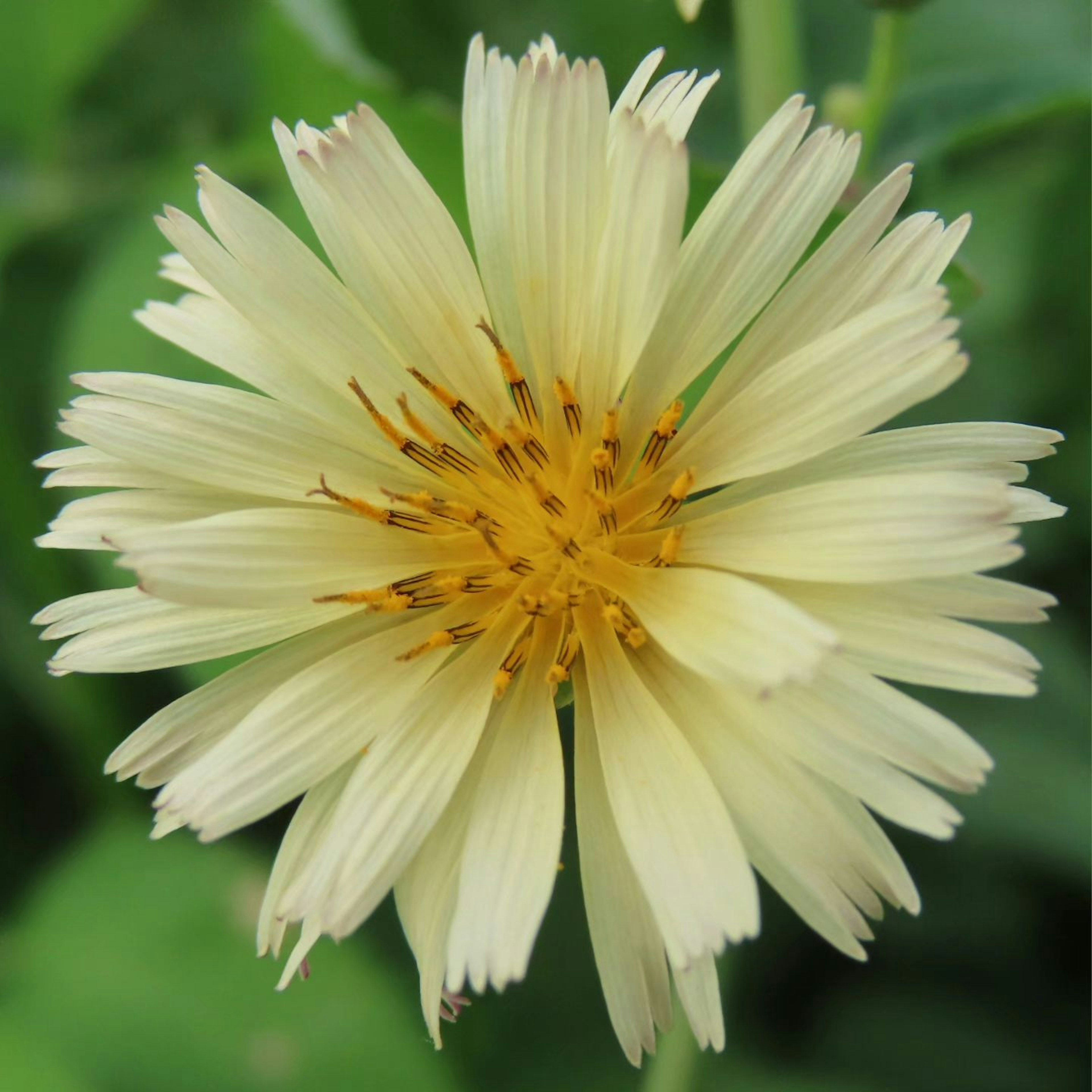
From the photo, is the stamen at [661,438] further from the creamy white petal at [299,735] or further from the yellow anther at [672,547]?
the creamy white petal at [299,735]

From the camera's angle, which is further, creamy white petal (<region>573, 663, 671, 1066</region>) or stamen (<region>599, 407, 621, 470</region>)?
stamen (<region>599, 407, 621, 470</region>)

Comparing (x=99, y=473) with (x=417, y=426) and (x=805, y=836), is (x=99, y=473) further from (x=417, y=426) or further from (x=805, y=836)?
(x=805, y=836)

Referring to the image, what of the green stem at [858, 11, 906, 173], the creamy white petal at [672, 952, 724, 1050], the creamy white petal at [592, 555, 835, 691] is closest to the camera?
the creamy white petal at [592, 555, 835, 691]

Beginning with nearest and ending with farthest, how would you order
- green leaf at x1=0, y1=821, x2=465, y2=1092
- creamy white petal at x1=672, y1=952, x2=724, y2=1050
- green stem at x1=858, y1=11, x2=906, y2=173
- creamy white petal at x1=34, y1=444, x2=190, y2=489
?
creamy white petal at x1=672, y1=952, x2=724, y2=1050 < creamy white petal at x1=34, y1=444, x2=190, y2=489 < green stem at x1=858, y1=11, x2=906, y2=173 < green leaf at x1=0, y1=821, x2=465, y2=1092

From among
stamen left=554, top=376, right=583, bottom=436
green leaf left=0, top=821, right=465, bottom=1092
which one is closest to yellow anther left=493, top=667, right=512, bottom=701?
stamen left=554, top=376, right=583, bottom=436

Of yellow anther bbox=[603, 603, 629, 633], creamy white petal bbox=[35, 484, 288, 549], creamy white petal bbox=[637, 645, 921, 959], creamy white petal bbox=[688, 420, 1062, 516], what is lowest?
creamy white petal bbox=[637, 645, 921, 959]

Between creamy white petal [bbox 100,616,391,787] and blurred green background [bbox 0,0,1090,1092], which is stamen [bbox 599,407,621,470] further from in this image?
blurred green background [bbox 0,0,1090,1092]

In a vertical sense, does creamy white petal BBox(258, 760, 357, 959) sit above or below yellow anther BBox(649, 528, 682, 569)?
below
